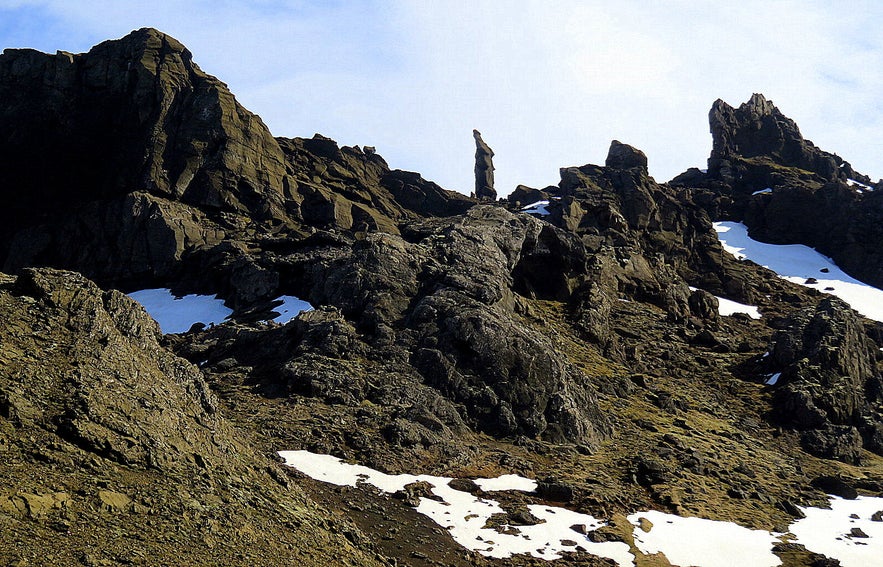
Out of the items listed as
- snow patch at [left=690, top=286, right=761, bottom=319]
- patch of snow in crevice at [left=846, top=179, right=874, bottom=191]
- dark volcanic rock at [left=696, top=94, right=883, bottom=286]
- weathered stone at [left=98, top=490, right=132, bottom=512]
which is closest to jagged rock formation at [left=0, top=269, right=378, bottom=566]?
weathered stone at [left=98, top=490, right=132, bottom=512]

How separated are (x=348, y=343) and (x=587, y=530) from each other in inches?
939

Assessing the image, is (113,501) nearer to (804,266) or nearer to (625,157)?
(804,266)

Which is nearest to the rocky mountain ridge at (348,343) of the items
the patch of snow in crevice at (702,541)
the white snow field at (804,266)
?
the patch of snow in crevice at (702,541)

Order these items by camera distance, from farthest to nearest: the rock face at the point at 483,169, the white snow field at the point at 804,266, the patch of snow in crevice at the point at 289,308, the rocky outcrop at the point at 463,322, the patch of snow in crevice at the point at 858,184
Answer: the rock face at the point at 483,169 → the patch of snow in crevice at the point at 858,184 → the white snow field at the point at 804,266 → the patch of snow in crevice at the point at 289,308 → the rocky outcrop at the point at 463,322

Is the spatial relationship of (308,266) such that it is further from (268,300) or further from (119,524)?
(119,524)

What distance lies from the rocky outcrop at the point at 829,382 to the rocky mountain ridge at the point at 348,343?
332 mm

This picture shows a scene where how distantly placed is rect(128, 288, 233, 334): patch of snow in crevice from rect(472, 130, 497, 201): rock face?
107m

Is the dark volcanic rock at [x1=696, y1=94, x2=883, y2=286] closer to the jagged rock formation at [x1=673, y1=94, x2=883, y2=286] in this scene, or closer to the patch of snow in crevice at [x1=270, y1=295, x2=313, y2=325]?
the jagged rock formation at [x1=673, y1=94, x2=883, y2=286]

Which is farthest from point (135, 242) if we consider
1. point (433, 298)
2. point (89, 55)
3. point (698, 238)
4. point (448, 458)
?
point (698, 238)

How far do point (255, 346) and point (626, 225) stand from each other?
80.9 metres

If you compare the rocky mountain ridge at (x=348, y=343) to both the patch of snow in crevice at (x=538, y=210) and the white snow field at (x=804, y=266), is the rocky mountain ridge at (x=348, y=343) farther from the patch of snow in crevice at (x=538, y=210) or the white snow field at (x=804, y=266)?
the patch of snow in crevice at (x=538, y=210)

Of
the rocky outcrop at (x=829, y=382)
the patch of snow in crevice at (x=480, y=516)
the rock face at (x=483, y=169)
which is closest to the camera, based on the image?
the patch of snow in crevice at (x=480, y=516)

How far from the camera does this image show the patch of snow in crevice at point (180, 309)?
73.6 m

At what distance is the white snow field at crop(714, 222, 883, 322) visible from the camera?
12644cm
